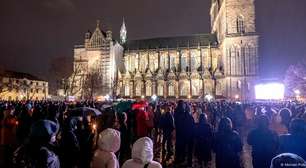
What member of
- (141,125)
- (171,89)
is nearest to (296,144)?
(141,125)

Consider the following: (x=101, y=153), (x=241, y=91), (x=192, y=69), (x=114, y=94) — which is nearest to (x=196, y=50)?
(x=192, y=69)

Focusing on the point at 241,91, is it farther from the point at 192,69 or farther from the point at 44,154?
the point at 44,154

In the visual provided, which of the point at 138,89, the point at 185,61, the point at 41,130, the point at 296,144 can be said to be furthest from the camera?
the point at 185,61

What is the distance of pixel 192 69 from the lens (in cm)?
7288

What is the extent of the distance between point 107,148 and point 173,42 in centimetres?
7690

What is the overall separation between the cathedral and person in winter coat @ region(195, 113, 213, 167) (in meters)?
52.1

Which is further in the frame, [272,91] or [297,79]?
[297,79]

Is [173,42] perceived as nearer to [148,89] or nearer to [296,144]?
[148,89]

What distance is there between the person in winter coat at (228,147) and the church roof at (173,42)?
68842 millimetres

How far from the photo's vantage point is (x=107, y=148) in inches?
161

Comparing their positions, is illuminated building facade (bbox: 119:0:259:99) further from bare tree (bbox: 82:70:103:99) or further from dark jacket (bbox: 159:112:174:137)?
dark jacket (bbox: 159:112:174:137)

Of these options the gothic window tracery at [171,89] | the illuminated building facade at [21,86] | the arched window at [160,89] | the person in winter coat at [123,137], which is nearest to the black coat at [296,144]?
the person in winter coat at [123,137]

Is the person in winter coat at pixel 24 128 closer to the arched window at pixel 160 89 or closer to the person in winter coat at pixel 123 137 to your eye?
the person in winter coat at pixel 123 137

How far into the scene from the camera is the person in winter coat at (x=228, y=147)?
666 centimetres
